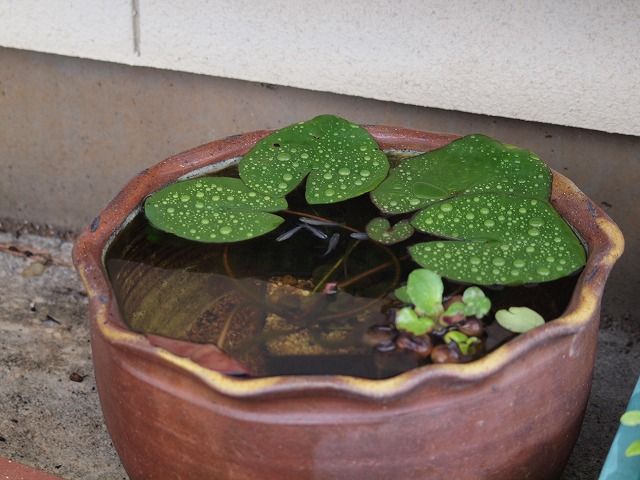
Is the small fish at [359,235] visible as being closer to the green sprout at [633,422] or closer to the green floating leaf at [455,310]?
the green floating leaf at [455,310]

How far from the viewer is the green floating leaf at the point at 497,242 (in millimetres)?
1390

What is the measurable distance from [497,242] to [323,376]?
1.45ft

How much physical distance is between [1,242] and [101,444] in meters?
0.89

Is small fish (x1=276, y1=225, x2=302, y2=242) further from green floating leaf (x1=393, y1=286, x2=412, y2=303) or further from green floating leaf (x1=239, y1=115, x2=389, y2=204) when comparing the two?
green floating leaf (x1=393, y1=286, x2=412, y2=303)

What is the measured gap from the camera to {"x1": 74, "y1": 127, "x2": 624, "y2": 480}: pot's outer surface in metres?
1.16

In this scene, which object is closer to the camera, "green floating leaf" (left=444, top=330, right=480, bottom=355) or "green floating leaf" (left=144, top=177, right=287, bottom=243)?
"green floating leaf" (left=444, top=330, right=480, bottom=355)

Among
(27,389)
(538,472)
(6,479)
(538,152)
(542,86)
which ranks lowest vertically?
(27,389)

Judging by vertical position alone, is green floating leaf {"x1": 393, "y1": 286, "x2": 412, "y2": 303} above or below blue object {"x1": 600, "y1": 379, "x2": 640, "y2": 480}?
above

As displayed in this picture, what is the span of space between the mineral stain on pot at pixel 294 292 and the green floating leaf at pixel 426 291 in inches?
2.1

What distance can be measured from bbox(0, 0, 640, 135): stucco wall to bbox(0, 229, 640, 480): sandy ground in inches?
22.0

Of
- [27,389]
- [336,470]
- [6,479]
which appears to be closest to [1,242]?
[27,389]

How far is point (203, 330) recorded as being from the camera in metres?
1.40

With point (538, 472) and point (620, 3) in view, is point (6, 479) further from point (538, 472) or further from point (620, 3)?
point (620, 3)

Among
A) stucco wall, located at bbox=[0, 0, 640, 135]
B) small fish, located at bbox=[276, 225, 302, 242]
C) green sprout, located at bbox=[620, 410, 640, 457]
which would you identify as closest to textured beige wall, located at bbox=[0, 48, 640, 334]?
stucco wall, located at bbox=[0, 0, 640, 135]
